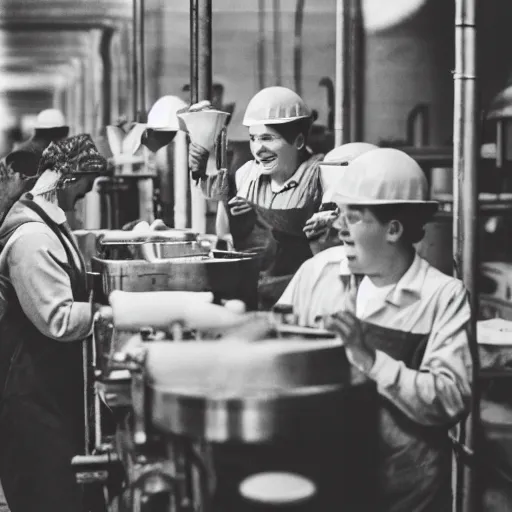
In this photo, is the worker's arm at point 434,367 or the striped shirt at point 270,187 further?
the striped shirt at point 270,187

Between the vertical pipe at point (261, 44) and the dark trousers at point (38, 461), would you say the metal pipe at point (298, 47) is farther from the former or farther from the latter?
the dark trousers at point (38, 461)

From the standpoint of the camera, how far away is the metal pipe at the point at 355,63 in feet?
12.9

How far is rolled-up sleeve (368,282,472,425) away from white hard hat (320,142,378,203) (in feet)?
2.61

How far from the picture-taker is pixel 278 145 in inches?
146

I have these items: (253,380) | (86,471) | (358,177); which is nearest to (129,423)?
(86,471)

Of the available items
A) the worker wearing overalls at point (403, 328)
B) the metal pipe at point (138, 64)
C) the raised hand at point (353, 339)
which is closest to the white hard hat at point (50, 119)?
the metal pipe at point (138, 64)

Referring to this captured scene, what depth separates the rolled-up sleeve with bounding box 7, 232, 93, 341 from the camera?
3.87 metres

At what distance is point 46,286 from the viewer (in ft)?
12.7

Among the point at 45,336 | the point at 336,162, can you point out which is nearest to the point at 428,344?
the point at 336,162

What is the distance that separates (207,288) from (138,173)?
A: 5.81 feet

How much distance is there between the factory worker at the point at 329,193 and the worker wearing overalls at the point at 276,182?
172 millimetres

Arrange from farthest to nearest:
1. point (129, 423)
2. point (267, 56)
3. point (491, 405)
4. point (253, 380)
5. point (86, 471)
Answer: point (267, 56), point (491, 405), point (86, 471), point (129, 423), point (253, 380)

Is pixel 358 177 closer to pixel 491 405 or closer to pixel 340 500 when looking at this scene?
pixel 340 500

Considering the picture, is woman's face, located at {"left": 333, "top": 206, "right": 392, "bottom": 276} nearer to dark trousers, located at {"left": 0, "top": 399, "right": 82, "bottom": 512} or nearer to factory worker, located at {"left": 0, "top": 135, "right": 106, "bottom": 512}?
factory worker, located at {"left": 0, "top": 135, "right": 106, "bottom": 512}
